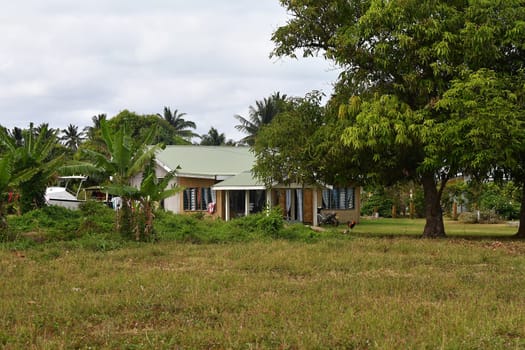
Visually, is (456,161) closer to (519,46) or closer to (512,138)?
(512,138)

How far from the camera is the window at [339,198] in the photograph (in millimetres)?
33125

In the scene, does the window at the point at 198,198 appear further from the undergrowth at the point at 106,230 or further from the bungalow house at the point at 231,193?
the undergrowth at the point at 106,230

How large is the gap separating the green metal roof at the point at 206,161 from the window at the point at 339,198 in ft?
15.0

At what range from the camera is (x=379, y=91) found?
20.1 metres

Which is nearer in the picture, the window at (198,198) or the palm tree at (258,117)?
the window at (198,198)

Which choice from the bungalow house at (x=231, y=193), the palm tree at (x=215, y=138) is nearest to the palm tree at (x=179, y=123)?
the palm tree at (x=215, y=138)

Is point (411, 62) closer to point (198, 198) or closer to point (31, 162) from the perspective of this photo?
point (31, 162)

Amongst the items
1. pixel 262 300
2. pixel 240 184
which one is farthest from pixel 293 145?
pixel 262 300

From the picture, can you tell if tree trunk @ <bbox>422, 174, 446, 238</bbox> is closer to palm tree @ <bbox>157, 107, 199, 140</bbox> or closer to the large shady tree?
the large shady tree

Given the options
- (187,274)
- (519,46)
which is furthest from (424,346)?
(519,46)

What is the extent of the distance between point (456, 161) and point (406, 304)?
11470 millimetres

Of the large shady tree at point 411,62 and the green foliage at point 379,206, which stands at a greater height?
the large shady tree at point 411,62

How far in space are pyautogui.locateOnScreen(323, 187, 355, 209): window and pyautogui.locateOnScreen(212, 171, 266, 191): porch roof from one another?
556cm

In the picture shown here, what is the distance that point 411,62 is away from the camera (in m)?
19.3
